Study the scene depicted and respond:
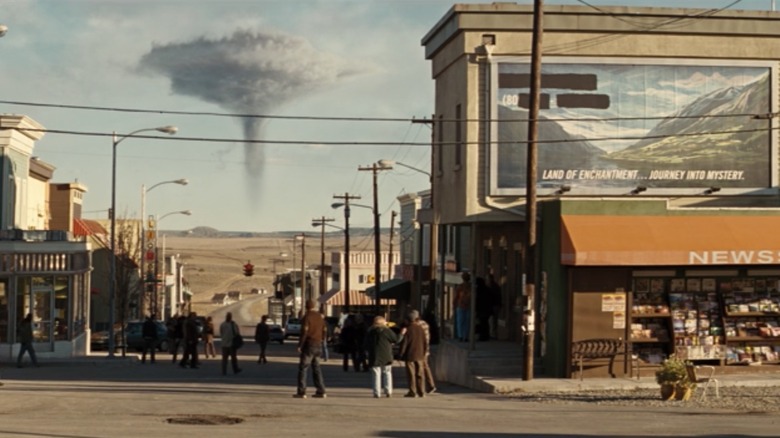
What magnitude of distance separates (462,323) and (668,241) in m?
7.47

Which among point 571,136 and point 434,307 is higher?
point 571,136

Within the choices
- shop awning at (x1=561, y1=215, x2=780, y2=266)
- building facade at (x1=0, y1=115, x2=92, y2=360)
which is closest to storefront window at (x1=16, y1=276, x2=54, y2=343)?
building facade at (x1=0, y1=115, x2=92, y2=360)

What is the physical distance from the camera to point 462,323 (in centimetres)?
3375

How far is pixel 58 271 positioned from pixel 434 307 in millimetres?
14824

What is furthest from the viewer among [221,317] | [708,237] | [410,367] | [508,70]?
[221,317]

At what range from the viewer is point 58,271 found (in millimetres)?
45375

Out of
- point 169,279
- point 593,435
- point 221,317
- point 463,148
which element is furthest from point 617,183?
point 221,317

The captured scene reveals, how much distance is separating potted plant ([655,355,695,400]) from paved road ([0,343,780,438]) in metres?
1.31

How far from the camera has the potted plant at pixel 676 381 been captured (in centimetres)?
2338

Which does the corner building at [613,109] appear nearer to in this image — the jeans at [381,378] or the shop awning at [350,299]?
the jeans at [381,378]

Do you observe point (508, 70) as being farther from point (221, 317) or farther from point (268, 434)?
point (221, 317)

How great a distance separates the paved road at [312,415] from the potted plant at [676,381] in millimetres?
1311

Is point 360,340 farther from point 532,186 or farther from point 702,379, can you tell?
point 702,379

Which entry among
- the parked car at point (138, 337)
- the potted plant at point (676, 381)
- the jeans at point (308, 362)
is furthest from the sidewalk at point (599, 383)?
the parked car at point (138, 337)
